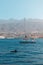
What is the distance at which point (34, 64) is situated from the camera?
3534cm

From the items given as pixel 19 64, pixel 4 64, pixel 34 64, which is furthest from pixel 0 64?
pixel 34 64

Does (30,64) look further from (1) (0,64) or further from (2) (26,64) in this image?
(1) (0,64)

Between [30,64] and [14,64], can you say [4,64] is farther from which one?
[30,64]

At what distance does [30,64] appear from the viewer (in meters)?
35.3

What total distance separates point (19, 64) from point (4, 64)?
251cm

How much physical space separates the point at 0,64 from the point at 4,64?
2.29 ft

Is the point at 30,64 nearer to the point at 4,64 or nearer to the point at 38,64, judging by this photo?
the point at 38,64

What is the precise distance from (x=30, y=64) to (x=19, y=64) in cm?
186

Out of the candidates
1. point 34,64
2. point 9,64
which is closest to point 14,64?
point 9,64

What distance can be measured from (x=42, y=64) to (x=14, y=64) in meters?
4.59

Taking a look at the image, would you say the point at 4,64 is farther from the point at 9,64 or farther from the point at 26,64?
the point at 26,64

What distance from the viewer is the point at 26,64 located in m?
35.6

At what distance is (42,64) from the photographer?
35.1 metres

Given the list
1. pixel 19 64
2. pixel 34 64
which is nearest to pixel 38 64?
pixel 34 64
